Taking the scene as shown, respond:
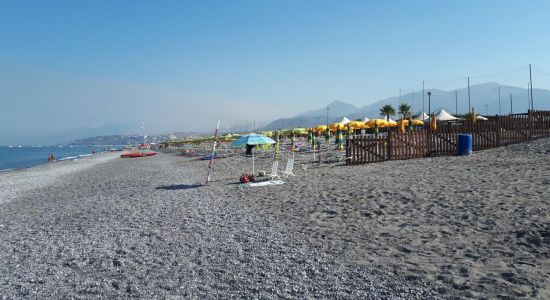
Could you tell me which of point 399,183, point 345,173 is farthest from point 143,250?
point 345,173

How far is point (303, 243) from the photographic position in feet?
19.0

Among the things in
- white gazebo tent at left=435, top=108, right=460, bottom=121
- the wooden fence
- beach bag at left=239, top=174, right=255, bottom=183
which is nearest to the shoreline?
beach bag at left=239, top=174, right=255, bottom=183

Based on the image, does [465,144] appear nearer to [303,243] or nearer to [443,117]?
[303,243]

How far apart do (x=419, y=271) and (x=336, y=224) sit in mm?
2441

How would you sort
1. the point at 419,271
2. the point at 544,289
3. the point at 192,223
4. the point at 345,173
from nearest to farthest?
1. the point at 544,289
2. the point at 419,271
3. the point at 192,223
4. the point at 345,173

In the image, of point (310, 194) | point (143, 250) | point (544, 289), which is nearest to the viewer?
point (544, 289)

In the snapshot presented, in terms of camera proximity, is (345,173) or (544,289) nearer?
(544,289)

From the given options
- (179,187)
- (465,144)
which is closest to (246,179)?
(179,187)

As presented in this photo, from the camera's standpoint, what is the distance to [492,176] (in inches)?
407

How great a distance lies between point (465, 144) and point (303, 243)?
13809mm

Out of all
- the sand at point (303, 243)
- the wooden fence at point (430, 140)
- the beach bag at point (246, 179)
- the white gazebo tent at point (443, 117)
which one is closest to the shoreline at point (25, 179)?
the sand at point (303, 243)

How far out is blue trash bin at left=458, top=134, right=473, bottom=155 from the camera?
16.7 meters

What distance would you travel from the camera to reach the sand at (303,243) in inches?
165

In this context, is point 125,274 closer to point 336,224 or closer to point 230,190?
point 336,224
